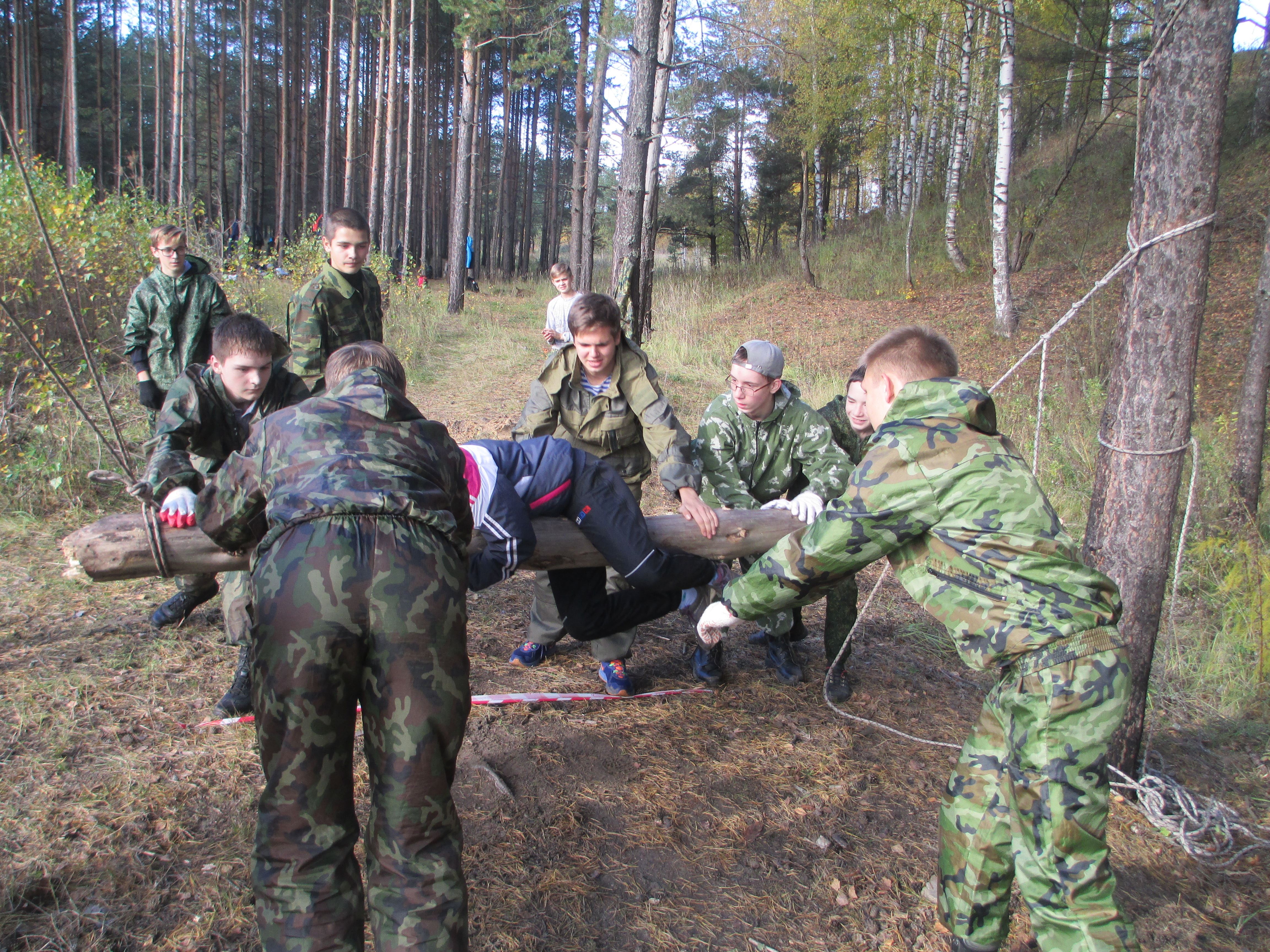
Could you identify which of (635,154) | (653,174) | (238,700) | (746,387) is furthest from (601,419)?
(653,174)

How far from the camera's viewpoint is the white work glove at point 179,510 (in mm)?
2643

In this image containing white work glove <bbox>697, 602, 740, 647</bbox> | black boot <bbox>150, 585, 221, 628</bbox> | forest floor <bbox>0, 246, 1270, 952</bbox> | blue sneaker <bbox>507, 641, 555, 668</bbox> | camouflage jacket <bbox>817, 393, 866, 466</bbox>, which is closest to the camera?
forest floor <bbox>0, 246, 1270, 952</bbox>

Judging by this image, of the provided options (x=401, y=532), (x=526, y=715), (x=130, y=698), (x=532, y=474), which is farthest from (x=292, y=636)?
(x=130, y=698)

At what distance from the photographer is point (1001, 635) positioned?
2.05 metres

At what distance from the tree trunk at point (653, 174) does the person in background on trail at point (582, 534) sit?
556 cm

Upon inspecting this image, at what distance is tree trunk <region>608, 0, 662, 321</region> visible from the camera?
771 cm

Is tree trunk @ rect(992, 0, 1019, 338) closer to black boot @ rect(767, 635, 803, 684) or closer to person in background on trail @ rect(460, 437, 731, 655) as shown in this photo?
black boot @ rect(767, 635, 803, 684)

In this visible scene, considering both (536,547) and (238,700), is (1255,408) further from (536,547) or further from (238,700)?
(238,700)

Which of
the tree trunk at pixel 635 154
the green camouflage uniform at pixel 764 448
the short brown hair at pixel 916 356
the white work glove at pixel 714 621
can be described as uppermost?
the tree trunk at pixel 635 154

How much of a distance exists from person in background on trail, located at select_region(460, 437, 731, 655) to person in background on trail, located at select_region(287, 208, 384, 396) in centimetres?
197

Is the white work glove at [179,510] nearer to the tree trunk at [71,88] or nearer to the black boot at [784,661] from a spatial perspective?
the black boot at [784,661]

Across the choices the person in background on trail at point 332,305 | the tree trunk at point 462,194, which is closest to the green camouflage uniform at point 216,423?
the person in background on trail at point 332,305

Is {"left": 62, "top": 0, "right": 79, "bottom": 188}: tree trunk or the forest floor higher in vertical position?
{"left": 62, "top": 0, "right": 79, "bottom": 188}: tree trunk

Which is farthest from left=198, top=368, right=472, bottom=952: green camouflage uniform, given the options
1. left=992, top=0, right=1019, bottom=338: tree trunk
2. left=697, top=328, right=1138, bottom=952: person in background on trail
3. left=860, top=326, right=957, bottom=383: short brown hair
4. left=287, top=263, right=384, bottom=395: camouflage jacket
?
left=992, top=0, right=1019, bottom=338: tree trunk
